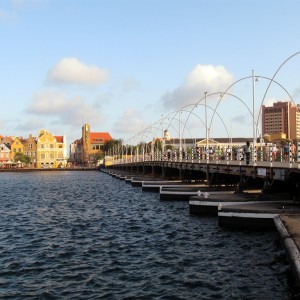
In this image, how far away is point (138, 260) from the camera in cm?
2241

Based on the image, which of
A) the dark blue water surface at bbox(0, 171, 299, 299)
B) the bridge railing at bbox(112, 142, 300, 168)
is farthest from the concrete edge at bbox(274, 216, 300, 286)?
the bridge railing at bbox(112, 142, 300, 168)

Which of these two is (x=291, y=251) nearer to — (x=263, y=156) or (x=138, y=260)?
(x=138, y=260)

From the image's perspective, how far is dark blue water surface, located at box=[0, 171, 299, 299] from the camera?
17.6 meters

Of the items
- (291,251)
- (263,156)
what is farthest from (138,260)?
(263,156)

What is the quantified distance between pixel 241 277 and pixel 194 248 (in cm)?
607

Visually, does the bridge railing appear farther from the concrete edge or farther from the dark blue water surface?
the concrete edge

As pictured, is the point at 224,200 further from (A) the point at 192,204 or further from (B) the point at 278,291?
(B) the point at 278,291

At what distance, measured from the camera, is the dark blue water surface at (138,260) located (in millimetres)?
17594

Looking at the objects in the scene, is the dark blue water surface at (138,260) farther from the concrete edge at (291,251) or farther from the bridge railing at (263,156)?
the bridge railing at (263,156)

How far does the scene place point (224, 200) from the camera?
3469 cm

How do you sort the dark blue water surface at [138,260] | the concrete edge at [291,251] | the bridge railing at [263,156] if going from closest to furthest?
the concrete edge at [291,251], the dark blue water surface at [138,260], the bridge railing at [263,156]

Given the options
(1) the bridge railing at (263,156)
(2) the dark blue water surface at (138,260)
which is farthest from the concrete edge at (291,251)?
(1) the bridge railing at (263,156)

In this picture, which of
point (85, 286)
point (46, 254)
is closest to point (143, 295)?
point (85, 286)

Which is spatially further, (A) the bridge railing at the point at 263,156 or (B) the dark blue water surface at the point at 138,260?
(A) the bridge railing at the point at 263,156
